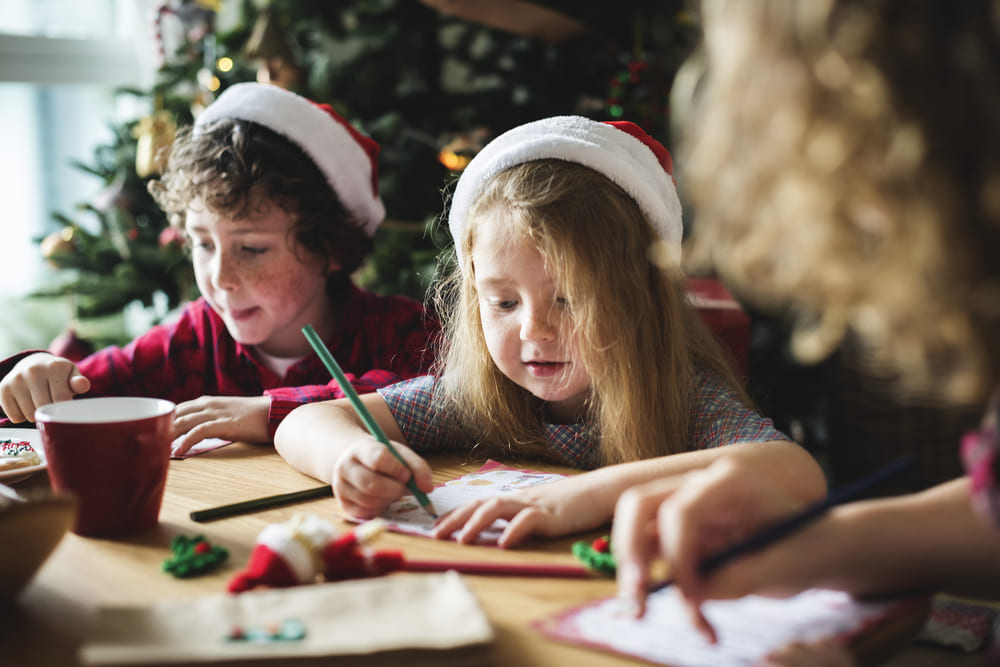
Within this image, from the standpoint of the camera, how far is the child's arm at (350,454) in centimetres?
75

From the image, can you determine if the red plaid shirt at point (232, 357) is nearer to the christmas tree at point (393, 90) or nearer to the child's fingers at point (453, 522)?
the christmas tree at point (393, 90)

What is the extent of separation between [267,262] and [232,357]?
0.71 feet

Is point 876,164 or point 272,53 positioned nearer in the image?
point 876,164

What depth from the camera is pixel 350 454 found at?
30.9 inches

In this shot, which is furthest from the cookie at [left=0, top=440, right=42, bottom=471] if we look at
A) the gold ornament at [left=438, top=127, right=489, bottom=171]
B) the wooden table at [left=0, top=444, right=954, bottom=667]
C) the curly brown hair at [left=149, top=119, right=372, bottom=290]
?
the gold ornament at [left=438, top=127, right=489, bottom=171]

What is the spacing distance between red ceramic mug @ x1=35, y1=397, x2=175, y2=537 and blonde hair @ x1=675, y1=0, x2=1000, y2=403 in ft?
1.60

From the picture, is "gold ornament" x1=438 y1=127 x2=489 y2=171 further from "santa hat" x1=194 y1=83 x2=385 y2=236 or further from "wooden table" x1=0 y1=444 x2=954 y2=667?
"wooden table" x1=0 y1=444 x2=954 y2=667

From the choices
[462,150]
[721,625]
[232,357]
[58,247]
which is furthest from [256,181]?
[58,247]

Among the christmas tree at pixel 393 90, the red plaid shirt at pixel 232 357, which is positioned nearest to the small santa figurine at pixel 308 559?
the red plaid shirt at pixel 232 357

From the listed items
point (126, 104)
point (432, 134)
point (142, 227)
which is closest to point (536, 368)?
point (432, 134)

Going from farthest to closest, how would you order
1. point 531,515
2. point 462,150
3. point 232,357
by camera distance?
point 462,150 → point 232,357 → point 531,515

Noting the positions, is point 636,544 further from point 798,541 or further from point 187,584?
point 187,584

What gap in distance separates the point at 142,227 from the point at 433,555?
6.56 ft

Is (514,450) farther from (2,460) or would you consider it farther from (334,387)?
(2,460)
